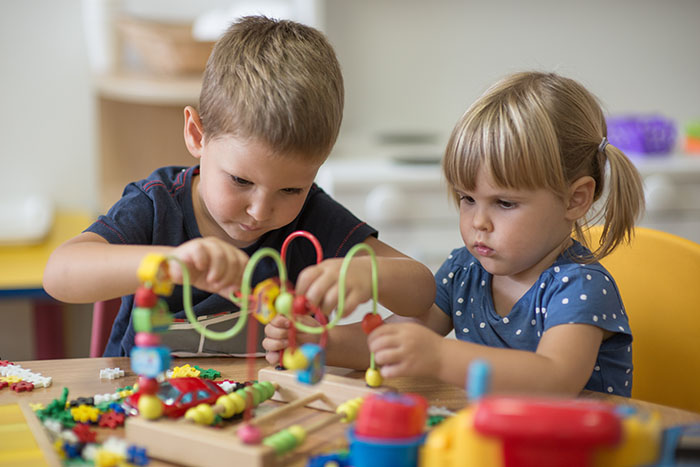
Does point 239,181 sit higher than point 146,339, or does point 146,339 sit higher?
point 239,181

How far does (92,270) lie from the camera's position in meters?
0.81

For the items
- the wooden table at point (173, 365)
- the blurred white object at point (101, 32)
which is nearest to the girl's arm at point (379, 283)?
the wooden table at point (173, 365)

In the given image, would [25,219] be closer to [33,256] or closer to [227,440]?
[33,256]

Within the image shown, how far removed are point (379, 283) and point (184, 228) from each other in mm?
343

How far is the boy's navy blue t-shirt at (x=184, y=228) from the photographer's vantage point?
1.01 meters

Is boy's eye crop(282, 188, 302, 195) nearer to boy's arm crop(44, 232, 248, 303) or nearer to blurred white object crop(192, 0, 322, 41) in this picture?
boy's arm crop(44, 232, 248, 303)

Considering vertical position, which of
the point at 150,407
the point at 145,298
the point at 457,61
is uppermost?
the point at 457,61

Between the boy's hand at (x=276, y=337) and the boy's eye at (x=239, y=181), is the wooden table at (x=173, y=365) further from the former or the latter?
the boy's eye at (x=239, y=181)

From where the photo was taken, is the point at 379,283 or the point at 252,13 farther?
the point at 252,13

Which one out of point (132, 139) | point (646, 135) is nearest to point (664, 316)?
point (646, 135)

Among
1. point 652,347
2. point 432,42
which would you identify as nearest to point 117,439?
point 652,347

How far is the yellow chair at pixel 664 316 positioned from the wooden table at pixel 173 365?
23 cm

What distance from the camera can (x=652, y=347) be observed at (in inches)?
41.3

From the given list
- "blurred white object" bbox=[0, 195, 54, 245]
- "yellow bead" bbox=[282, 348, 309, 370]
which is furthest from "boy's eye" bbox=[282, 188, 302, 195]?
"blurred white object" bbox=[0, 195, 54, 245]
